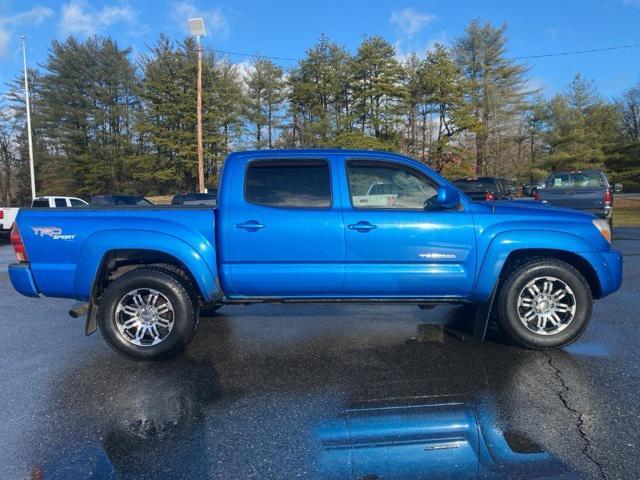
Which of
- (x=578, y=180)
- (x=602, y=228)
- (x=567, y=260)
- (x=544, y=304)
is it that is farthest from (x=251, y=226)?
(x=578, y=180)

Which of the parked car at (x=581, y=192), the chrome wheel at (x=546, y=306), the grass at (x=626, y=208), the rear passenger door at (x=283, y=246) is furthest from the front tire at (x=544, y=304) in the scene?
the grass at (x=626, y=208)

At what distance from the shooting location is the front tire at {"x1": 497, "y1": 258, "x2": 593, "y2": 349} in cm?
458

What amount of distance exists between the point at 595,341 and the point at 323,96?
42015 millimetres

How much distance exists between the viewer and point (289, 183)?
185 inches

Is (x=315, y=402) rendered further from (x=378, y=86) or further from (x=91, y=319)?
(x=378, y=86)

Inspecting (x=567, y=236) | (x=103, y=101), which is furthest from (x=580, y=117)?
(x=567, y=236)

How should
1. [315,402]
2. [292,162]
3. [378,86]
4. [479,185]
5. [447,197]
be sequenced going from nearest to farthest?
1. [315,402]
2. [447,197]
3. [292,162]
4. [479,185]
5. [378,86]

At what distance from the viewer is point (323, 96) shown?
146ft

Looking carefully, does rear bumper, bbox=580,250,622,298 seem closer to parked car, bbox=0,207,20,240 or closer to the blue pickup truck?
the blue pickup truck

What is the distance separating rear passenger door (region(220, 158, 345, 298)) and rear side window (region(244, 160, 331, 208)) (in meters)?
0.01

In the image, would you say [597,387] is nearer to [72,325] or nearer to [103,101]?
[72,325]

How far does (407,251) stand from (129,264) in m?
2.71

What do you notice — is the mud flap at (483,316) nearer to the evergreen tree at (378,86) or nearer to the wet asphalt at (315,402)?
the wet asphalt at (315,402)

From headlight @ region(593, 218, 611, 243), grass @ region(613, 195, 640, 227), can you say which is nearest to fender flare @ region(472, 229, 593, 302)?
headlight @ region(593, 218, 611, 243)
